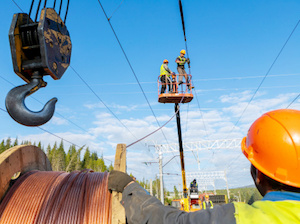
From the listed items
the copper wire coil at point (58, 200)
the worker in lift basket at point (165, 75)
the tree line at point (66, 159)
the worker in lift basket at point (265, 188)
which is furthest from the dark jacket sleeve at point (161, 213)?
the tree line at point (66, 159)

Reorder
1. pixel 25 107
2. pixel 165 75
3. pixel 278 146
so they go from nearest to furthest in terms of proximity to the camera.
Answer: pixel 278 146 < pixel 25 107 < pixel 165 75

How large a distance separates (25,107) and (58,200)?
54.9 inches

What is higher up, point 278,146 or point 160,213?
point 278,146

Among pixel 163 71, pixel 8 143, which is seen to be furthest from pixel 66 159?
pixel 163 71

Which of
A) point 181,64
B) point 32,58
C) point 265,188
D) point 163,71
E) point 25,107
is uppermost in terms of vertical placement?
point 181,64

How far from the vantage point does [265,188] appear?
1.65 meters

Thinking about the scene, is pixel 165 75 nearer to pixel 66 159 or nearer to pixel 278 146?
pixel 278 146

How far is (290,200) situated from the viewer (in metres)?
1.25

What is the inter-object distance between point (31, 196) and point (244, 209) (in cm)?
240

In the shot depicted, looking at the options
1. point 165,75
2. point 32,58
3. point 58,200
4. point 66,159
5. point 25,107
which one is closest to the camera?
point 25,107

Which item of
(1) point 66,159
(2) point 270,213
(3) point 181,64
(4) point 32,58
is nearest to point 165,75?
(3) point 181,64

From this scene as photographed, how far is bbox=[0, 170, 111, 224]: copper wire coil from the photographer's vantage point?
102 inches

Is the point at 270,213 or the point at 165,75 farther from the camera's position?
the point at 165,75

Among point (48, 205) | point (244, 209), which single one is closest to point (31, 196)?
point (48, 205)
